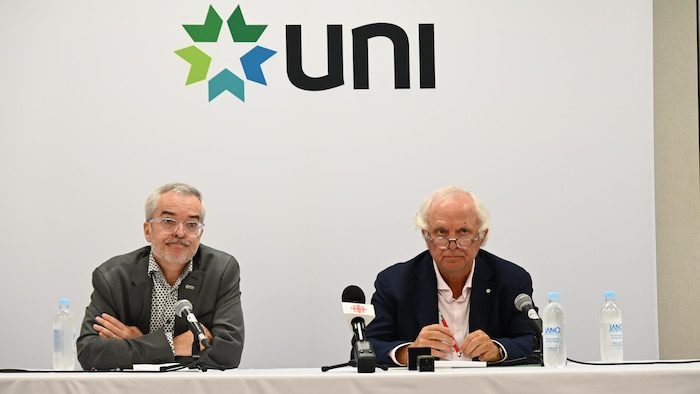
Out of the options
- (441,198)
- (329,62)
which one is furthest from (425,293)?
(329,62)

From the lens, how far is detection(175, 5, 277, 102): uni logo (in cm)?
470

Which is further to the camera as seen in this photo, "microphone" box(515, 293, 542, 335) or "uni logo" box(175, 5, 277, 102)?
"uni logo" box(175, 5, 277, 102)

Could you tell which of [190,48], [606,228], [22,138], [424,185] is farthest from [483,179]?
[22,138]

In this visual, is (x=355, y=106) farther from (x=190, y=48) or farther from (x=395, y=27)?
(x=190, y=48)

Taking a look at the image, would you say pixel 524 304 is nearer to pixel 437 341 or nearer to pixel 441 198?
pixel 437 341

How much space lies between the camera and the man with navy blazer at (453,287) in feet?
12.5

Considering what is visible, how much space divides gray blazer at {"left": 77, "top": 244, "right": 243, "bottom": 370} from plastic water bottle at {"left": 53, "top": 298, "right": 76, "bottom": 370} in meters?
0.10

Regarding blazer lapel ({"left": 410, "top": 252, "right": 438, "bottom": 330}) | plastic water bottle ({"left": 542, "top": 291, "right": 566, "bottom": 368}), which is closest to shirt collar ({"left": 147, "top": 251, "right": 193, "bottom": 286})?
blazer lapel ({"left": 410, "top": 252, "right": 438, "bottom": 330})

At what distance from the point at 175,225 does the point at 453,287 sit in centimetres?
120

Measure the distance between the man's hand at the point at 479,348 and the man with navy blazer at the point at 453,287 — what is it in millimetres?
302

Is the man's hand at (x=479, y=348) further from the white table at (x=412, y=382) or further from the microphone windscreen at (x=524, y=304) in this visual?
the white table at (x=412, y=382)

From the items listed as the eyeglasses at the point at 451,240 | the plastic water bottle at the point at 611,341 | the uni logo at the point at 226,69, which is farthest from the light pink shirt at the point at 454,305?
A: the uni logo at the point at 226,69

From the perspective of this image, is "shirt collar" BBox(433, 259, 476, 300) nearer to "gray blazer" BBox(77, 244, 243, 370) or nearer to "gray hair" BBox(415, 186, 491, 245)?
"gray hair" BBox(415, 186, 491, 245)

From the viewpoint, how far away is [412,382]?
9.30 feet
